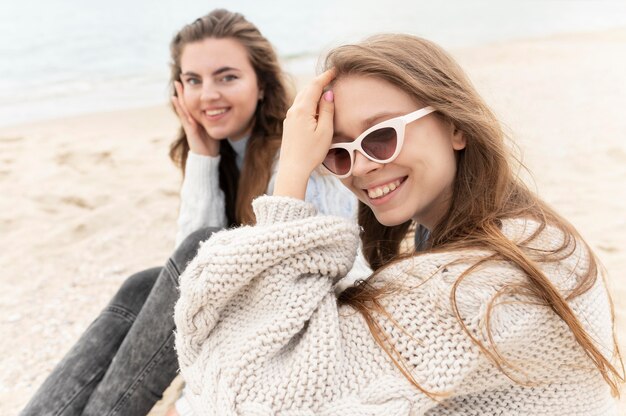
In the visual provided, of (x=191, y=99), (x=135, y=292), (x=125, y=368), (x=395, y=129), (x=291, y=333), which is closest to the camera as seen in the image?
(x=291, y=333)

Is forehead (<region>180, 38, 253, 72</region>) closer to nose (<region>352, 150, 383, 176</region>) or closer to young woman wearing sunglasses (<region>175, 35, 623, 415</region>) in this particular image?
young woman wearing sunglasses (<region>175, 35, 623, 415</region>)

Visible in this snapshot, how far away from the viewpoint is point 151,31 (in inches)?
756

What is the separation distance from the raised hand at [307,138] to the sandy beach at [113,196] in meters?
0.68

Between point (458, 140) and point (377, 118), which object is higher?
point (377, 118)

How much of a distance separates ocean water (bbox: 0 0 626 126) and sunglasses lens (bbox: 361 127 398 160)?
200 inches

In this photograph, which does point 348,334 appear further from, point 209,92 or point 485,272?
point 209,92

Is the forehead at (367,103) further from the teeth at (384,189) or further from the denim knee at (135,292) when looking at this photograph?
the denim knee at (135,292)

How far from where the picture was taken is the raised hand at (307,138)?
1925mm

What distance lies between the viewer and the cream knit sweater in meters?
1.50

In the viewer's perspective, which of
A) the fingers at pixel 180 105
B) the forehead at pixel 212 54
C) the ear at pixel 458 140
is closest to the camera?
the ear at pixel 458 140

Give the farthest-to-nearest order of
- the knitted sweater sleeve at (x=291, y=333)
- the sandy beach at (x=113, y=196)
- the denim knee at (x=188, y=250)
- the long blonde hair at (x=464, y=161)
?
the sandy beach at (x=113, y=196) → the denim knee at (x=188, y=250) → the long blonde hair at (x=464, y=161) → the knitted sweater sleeve at (x=291, y=333)

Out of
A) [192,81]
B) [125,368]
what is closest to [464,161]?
[125,368]

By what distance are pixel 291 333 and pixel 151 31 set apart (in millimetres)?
19266

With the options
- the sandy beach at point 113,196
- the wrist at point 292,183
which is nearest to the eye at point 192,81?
the sandy beach at point 113,196
